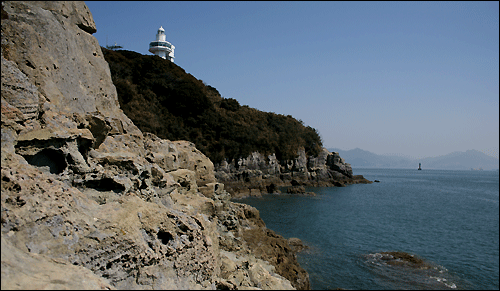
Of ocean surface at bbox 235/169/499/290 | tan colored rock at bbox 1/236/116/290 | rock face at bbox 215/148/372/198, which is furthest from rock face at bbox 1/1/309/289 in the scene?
rock face at bbox 215/148/372/198

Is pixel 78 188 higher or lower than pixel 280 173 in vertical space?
higher

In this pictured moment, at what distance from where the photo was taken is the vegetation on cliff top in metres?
45.9

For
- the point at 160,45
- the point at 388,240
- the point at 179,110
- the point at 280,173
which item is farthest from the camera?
the point at 160,45

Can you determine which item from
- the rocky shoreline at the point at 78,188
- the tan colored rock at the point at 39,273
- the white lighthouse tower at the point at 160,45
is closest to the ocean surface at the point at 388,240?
the rocky shoreline at the point at 78,188

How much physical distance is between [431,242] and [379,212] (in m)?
12.8

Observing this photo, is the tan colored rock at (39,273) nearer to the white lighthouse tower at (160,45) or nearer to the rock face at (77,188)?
the rock face at (77,188)

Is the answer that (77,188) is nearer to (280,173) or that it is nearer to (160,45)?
(280,173)

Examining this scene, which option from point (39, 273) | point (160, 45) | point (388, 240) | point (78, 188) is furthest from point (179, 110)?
point (39, 273)

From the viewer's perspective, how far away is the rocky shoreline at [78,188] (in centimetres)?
427

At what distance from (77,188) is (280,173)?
5732 centimetres

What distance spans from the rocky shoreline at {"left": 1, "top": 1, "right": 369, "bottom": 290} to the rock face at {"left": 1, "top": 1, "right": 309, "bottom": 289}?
0.02 m

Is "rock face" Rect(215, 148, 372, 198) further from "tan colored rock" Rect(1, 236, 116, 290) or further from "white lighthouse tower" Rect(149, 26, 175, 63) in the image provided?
"tan colored rock" Rect(1, 236, 116, 290)

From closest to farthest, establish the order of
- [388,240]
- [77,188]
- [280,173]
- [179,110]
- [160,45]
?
[77,188] < [388,240] < [179,110] < [280,173] < [160,45]

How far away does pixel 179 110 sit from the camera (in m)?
51.9
